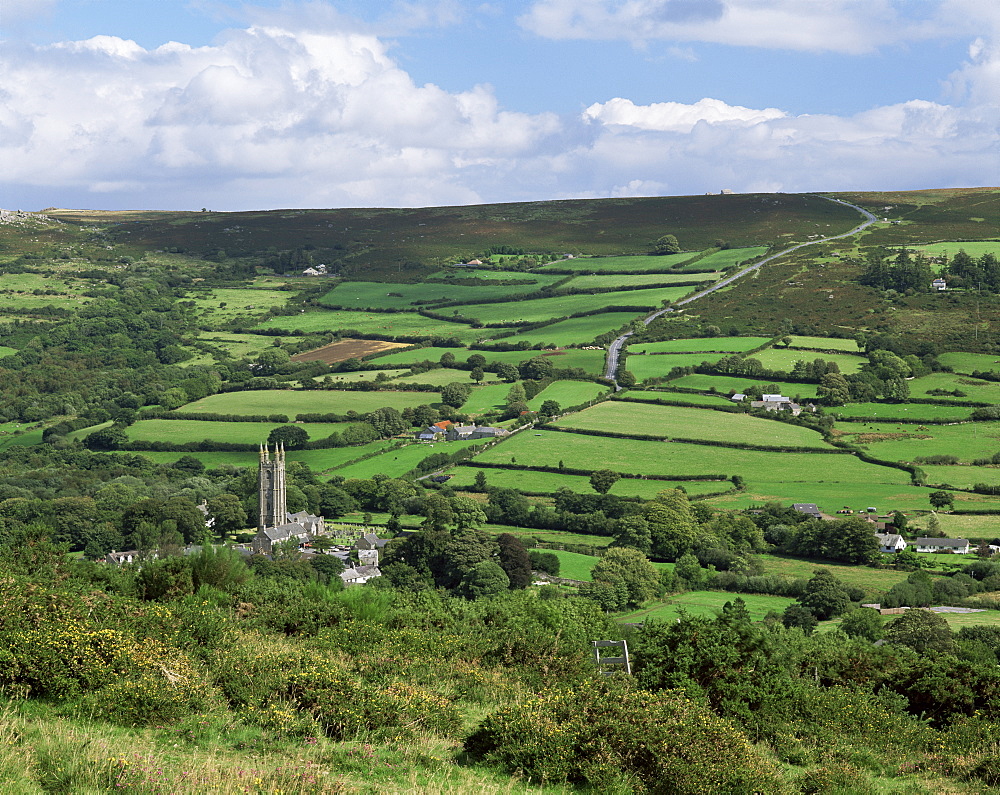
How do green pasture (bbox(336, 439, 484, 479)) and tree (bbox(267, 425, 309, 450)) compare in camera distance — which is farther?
tree (bbox(267, 425, 309, 450))

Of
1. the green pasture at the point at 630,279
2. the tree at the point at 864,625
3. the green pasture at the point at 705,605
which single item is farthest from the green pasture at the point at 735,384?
the tree at the point at 864,625

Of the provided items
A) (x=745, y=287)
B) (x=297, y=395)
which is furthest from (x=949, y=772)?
(x=745, y=287)

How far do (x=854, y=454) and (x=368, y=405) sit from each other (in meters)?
47.7

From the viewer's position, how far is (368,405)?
354 feet

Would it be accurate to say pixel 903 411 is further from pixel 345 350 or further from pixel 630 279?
pixel 345 350

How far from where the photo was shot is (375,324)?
14525 centimetres

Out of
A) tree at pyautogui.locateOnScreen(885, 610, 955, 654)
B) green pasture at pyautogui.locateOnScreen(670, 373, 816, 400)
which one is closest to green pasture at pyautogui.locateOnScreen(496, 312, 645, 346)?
green pasture at pyautogui.locateOnScreen(670, 373, 816, 400)

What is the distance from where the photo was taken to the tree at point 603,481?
7825 cm

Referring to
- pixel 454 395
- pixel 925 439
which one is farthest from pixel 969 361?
pixel 454 395

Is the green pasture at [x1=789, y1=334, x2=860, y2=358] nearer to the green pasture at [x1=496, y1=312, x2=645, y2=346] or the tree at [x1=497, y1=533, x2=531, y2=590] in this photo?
the green pasture at [x1=496, y1=312, x2=645, y2=346]

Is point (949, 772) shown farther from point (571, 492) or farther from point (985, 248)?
point (985, 248)

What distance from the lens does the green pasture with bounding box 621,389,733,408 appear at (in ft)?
322

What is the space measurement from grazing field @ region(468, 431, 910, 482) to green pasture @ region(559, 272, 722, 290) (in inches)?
2417

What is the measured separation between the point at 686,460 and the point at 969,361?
41.3 metres
